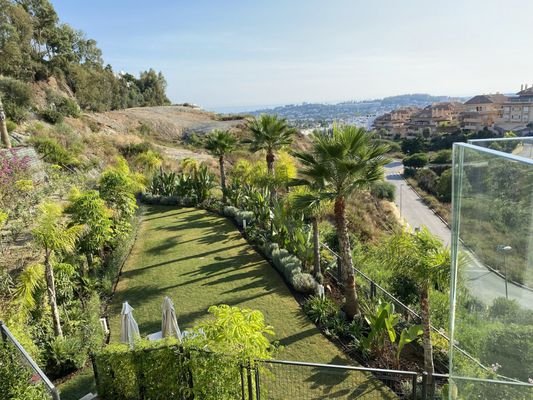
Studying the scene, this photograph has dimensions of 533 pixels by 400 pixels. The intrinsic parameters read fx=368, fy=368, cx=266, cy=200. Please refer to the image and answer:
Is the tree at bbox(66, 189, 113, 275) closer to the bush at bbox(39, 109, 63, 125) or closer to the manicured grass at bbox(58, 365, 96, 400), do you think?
the manicured grass at bbox(58, 365, 96, 400)

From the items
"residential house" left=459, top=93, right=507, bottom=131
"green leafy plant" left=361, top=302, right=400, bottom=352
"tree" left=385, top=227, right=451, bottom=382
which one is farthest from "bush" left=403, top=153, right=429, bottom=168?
"tree" left=385, top=227, right=451, bottom=382

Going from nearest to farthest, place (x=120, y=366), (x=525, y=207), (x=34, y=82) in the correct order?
1. (x=525, y=207)
2. (x=120, y=366)
3. (x=34, y=82)

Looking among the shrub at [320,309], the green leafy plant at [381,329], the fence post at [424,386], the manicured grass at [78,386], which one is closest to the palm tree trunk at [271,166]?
the shrub at [320,309]

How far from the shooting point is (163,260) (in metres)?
12.7

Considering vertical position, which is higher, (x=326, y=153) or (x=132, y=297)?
(x=326, y=153)

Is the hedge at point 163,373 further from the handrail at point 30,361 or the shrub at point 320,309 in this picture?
the shrub at point 320,309

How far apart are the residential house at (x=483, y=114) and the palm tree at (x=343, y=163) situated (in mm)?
72269

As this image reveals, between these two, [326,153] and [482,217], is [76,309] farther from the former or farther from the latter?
[482,217]

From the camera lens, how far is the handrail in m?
4.29

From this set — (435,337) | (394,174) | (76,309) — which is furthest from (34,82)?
(394,174)

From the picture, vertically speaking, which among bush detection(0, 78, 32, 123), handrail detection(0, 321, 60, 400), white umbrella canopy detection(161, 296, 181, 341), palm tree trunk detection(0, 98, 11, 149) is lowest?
white umbrella canopy detection(161, 296, 181, 341)

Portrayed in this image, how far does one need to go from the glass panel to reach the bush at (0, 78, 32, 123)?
28.4m

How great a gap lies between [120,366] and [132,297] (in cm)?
463

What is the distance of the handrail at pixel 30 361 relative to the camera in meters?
4.29
